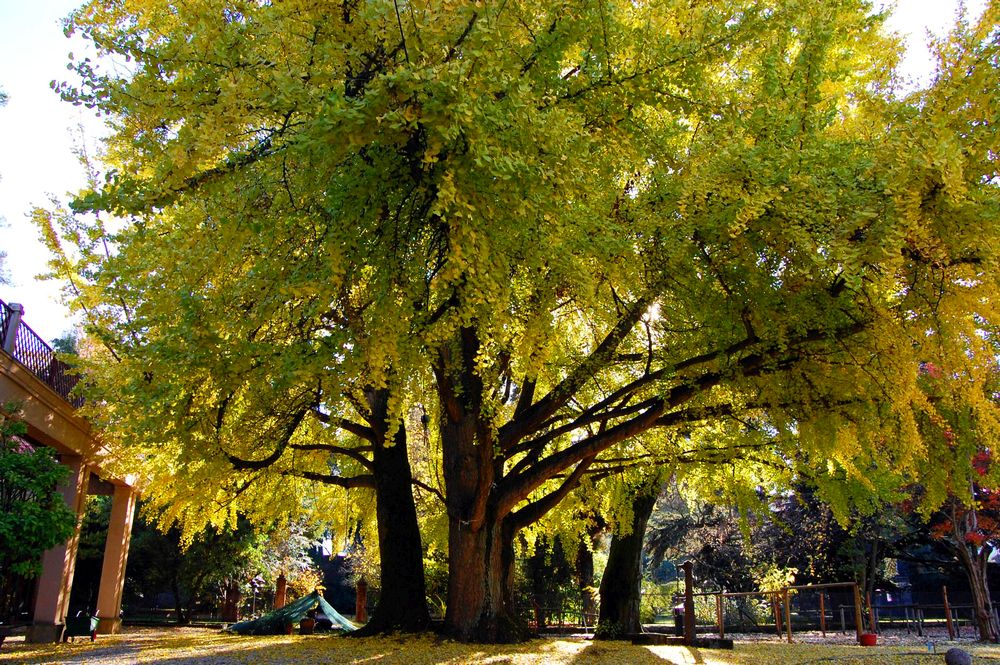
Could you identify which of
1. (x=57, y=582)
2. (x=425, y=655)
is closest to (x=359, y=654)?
(x=425, y=655)

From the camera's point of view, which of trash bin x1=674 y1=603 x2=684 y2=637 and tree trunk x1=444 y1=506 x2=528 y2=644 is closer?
tree trunk x1=444 y1=506 x2=528 y2=644

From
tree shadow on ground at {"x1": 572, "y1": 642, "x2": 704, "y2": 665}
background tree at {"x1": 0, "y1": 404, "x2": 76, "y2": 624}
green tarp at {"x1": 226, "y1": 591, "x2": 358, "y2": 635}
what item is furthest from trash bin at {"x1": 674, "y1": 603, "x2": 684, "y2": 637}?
background tree at {"x1": 0, "y1": 404, "x2": 76, "y2": 624}

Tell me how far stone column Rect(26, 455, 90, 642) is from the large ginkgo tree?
6.50 metres

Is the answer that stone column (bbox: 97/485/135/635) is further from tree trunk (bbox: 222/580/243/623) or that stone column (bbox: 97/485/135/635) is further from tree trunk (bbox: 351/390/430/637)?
tree trunk (bbox: 222/580/243/623)

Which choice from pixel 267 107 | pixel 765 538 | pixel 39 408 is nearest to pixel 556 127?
pixel 267 107

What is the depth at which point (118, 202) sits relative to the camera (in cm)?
472

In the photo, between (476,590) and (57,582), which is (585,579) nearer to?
(476,590)

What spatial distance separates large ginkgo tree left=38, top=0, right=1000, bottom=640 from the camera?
4727 millimetres

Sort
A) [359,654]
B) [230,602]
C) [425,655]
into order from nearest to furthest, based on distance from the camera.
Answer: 1. [425,655]
2. [359,654]
3. [230,602]

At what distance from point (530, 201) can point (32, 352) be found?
431 inches

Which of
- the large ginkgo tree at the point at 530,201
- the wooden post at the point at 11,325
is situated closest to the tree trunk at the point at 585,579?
the large ginkgo tree at the point at 530,201

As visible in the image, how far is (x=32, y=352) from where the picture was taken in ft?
39.5

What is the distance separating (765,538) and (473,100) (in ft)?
79.2

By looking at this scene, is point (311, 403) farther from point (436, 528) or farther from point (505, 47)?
point (436, 528)
